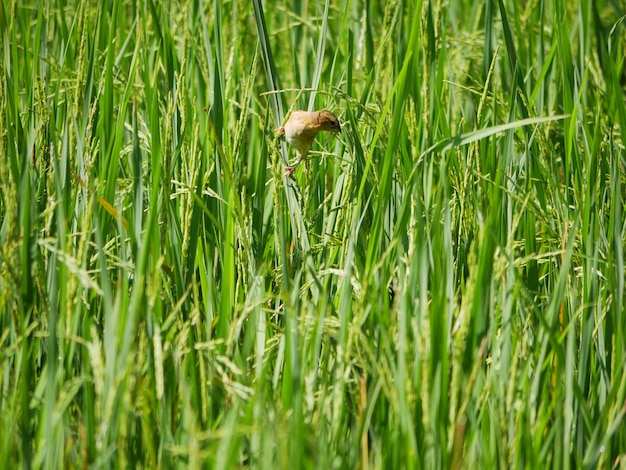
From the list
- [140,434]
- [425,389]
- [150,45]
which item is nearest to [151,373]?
[140,434]

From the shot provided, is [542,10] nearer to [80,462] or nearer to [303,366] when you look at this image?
[303,366]

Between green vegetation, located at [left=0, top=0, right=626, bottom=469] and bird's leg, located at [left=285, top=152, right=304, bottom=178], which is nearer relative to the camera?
green vegetation, located at [left=0, top=0, right=626, bottom=469]

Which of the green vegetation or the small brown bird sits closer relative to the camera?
the green vegetation

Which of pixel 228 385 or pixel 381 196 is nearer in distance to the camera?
pixel 228 385

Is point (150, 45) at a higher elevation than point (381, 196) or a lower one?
higher

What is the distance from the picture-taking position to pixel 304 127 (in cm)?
207

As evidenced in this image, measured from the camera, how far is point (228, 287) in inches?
73.7

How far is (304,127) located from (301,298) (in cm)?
42

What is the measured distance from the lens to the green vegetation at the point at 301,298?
1.49m

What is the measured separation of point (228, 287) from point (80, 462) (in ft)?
1.60

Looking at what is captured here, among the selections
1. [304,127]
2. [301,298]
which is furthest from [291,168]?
[301,298]

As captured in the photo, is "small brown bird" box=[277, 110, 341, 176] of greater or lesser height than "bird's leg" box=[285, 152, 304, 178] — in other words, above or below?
above

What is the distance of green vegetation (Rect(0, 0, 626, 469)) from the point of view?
149 cm

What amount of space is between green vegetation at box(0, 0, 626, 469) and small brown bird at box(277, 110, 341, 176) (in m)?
0.06
